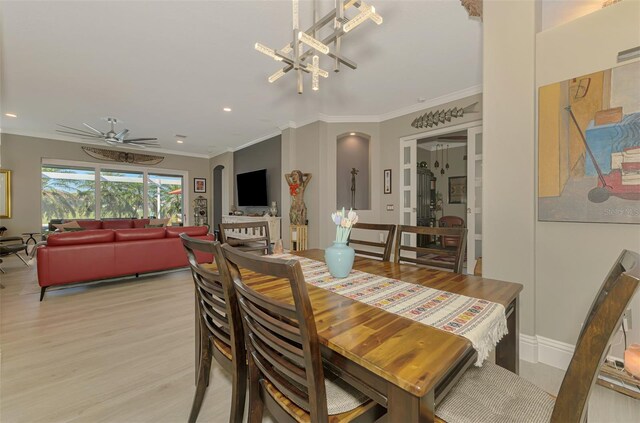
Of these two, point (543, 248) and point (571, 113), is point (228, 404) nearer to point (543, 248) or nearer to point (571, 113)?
point (543, 248)

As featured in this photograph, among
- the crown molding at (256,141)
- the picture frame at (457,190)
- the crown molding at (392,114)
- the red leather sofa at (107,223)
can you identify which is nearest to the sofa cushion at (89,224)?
the red leather sofa at (107,223)

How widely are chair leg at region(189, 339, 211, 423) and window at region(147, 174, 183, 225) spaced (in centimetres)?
769

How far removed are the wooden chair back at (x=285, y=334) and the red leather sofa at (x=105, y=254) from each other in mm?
3176

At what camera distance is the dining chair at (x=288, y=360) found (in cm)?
76

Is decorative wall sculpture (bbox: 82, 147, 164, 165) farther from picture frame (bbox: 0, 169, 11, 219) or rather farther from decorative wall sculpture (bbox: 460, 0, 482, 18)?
decorative wall sculpture (bbox: 460, 0, 482, 18)

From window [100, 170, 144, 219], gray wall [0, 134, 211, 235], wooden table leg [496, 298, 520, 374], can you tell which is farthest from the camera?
window [100, 170, 144, 219]

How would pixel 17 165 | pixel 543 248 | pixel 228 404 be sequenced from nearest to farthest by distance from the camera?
1. pixel 228 404
2. pixel 543 248
3. pixel 17 165

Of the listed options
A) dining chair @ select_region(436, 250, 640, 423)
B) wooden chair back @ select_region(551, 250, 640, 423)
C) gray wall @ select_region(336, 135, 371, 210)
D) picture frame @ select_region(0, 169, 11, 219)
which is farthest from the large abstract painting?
picture frame @ select_region(0, 169, 11, 219)

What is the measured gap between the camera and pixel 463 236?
5.43 ft

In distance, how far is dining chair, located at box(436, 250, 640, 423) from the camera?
58cm

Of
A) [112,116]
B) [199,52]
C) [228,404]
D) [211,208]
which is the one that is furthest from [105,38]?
[211,208]

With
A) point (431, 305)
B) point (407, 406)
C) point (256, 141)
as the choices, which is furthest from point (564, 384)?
point (256, 141)

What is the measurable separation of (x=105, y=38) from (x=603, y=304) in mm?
3925

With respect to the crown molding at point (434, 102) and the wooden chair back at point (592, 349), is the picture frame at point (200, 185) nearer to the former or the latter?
the crown molding at point (434, 102)
